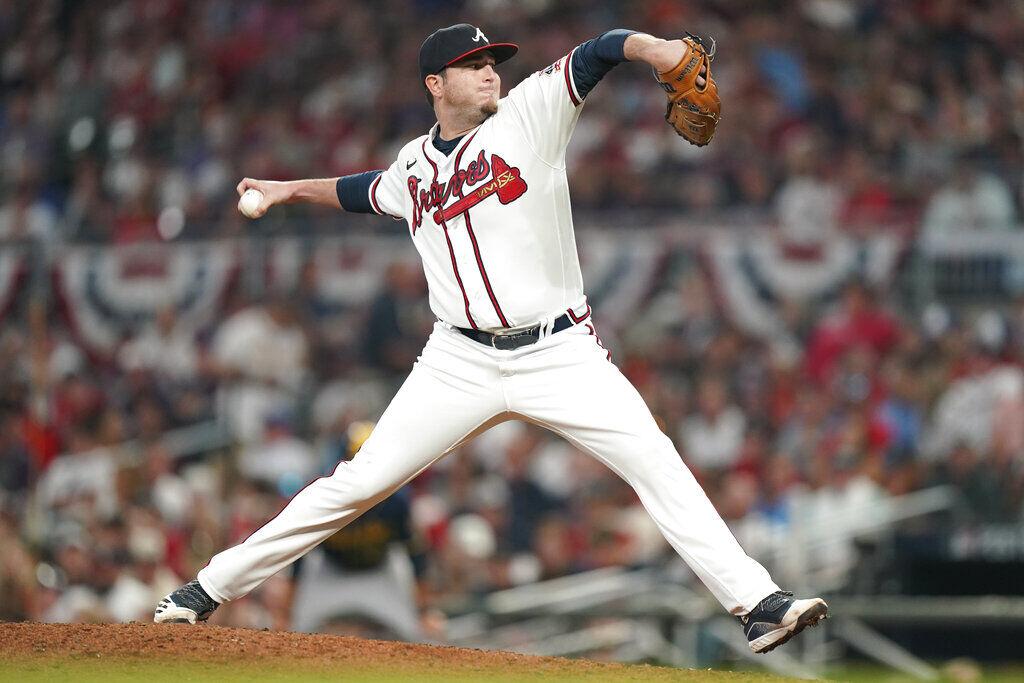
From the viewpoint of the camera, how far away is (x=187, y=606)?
4641 mm

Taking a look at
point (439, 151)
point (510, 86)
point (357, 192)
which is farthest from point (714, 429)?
point (439, 151)

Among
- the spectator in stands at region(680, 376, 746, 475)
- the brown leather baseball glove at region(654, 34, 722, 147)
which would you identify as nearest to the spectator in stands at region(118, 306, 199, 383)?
the spectator in stands at region(680, 376, 746, 475)

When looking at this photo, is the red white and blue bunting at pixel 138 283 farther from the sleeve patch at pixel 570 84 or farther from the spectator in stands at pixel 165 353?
the sleeve patch at pixel 570 84

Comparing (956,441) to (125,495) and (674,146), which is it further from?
(125,495)

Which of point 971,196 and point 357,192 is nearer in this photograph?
point 357,192

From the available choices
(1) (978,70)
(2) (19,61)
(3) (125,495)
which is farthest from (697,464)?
(2) (19,61)

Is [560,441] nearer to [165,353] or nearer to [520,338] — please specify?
[165,353]

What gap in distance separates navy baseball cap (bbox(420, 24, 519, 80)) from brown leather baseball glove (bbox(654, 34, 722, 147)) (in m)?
0.67

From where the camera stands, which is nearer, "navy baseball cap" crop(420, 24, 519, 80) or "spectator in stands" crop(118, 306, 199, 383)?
"navy baseball cap" crop(420, 24, 519, 80)

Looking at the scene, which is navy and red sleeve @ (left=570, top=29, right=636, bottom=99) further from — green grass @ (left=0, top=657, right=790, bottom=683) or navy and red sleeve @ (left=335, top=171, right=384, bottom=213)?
green grass @ (left=0, top=657, right=790, bottom=683)

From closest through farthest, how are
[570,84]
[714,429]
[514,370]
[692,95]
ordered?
1. [692,95]
2. [570,84]
3. [514,370]
4. [714,429]

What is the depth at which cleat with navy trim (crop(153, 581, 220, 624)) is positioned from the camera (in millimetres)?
4621

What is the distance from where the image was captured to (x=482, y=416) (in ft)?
14.5

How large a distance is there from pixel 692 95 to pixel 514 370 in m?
1.00
